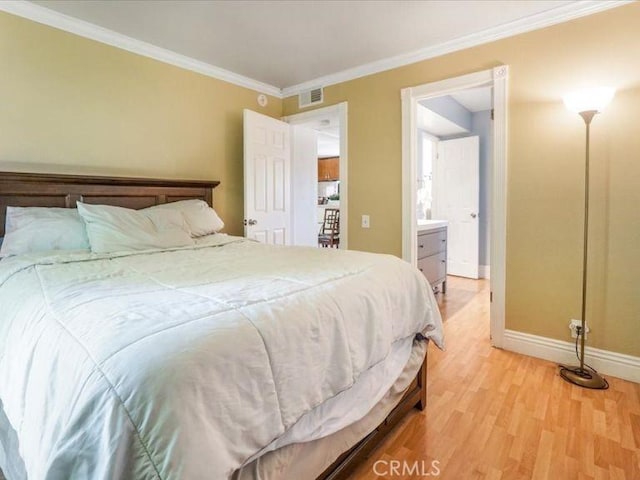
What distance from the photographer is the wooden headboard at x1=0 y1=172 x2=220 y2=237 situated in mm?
2174

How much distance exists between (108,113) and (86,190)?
0.66 meters

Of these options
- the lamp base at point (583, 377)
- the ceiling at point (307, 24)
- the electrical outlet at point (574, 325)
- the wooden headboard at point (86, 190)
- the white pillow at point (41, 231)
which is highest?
the ceiling at point (307, 24)

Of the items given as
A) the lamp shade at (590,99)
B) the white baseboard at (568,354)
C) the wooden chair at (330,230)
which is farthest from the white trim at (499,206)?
the wooden chair at (330,230)

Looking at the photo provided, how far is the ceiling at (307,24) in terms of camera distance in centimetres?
228

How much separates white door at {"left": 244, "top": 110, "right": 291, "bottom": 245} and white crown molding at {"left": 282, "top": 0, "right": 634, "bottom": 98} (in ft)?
2.31

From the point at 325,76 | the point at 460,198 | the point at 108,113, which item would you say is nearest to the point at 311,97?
the point at 325,76

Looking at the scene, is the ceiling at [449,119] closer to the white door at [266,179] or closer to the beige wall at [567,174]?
the beige wall at [567,174]

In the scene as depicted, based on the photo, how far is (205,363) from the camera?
2.62ft

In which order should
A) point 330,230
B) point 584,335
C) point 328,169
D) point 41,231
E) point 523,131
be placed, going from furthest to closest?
point 328,169 → point 330,230 → point 523,131 → point 584,335 → point 41,231

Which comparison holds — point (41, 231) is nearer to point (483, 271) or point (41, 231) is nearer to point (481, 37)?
point (481, 37)

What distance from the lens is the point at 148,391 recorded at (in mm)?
713

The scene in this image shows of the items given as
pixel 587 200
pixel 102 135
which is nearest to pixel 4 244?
pixel 102 135

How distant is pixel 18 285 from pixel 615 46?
140 inches

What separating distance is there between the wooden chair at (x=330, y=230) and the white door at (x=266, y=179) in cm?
275
